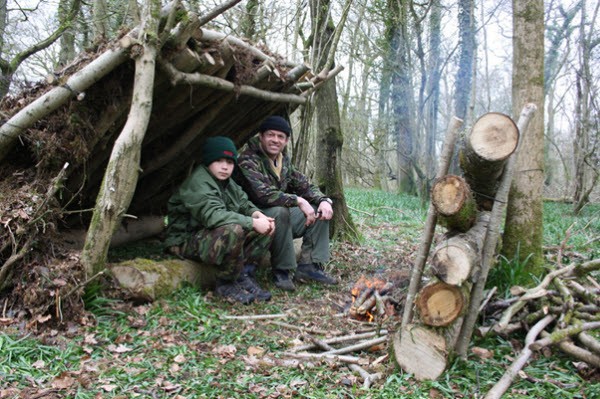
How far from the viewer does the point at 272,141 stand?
5125 millimetres

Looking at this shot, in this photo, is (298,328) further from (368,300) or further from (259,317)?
(368,300)

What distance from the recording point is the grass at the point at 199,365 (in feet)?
8.81

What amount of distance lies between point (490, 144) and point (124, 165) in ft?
8.40

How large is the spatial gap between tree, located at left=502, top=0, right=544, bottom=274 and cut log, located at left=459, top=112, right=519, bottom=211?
98 centimetres

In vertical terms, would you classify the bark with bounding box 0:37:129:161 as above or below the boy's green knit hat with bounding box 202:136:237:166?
above

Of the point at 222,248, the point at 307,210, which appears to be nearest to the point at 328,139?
the point at 307,210

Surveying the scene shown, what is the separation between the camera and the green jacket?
4305mm

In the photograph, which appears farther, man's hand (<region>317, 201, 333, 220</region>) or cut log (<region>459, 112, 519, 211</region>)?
man's hand (<region>317, 201, 333, 220</region>)

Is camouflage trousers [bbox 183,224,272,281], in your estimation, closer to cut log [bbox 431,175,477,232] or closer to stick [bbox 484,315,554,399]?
cut log [bbox 431,175,477,232]

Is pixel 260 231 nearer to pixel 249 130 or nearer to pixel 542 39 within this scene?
pixel 249 130

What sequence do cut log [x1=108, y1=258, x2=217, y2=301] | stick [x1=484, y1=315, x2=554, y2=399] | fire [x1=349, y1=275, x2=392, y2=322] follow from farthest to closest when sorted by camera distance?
fire [x1=349, y1=275, x2=392, y2=322] < cut log [x1=108, y1=258, x2=217, y2=301] < stick [x1=484, y1=315, x2=554, y2=399]

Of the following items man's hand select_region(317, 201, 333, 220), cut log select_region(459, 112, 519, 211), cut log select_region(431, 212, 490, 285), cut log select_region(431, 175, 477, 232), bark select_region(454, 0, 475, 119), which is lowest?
cut log select_region(431, 212, 490, 285)

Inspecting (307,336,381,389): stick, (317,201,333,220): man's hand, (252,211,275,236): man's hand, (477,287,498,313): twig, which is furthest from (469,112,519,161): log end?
(317,201,333,220): man's hand

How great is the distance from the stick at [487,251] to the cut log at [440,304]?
25cm
